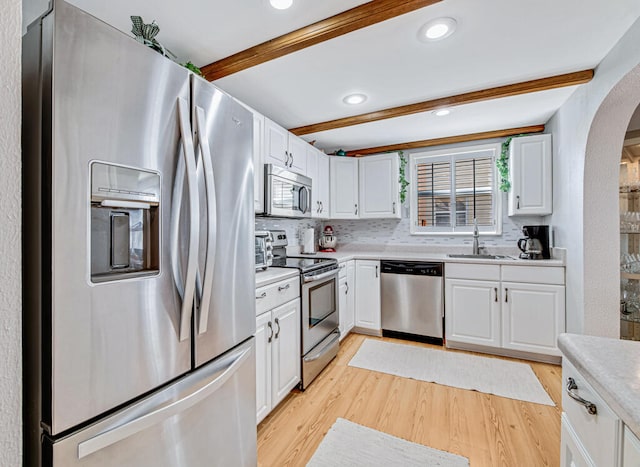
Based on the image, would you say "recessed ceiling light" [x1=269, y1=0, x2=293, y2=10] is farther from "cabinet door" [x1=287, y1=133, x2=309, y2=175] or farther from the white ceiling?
"cabinet door" [x1=287, y1=133, x2=309, y2=175]

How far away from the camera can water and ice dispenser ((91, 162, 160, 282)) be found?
0.81m

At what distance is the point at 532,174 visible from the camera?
2.92 meters

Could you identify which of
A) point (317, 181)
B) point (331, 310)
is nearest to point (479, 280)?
point (331, 310)

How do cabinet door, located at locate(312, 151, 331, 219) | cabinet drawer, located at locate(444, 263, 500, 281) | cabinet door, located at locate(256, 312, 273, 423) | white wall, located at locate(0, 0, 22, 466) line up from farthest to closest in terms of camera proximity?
cabinet door, located at locate(312, 151, 331, 219) → cabinet drawer, located at locate(444, 263, 500, 281) → cabinet door, located at locate(256, 312, 273, 423) → white wall, located at locate(0, 0, 22, 466)

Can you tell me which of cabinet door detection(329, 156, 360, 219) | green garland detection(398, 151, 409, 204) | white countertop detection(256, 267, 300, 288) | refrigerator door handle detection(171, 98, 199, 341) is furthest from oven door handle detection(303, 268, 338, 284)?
green garland detection(398, 151, 409, 204)

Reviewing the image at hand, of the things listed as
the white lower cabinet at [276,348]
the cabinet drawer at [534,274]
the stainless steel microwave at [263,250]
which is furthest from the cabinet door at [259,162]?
the cabinet drawer at [534,274]

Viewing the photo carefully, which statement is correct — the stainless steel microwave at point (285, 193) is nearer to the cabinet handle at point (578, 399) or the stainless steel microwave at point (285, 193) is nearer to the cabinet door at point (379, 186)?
the cabinet door at point (379, 186)

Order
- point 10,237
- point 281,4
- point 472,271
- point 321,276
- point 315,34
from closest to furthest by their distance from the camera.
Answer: point 10,237 < point 281,4 < point 315,34 < point 321,276 < point 472,271

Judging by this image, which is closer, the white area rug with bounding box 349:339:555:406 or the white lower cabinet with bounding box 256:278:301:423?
the white lower cabinet with bounding box 256:278:301:423

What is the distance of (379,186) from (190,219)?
2895 millimetres

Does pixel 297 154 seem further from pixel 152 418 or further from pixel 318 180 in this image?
pixel 152 418

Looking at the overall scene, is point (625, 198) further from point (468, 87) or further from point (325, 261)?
point (325, 261)

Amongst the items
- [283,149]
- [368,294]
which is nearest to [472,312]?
[368,294]

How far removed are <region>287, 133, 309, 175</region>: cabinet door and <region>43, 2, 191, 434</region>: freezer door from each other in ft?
5.93
